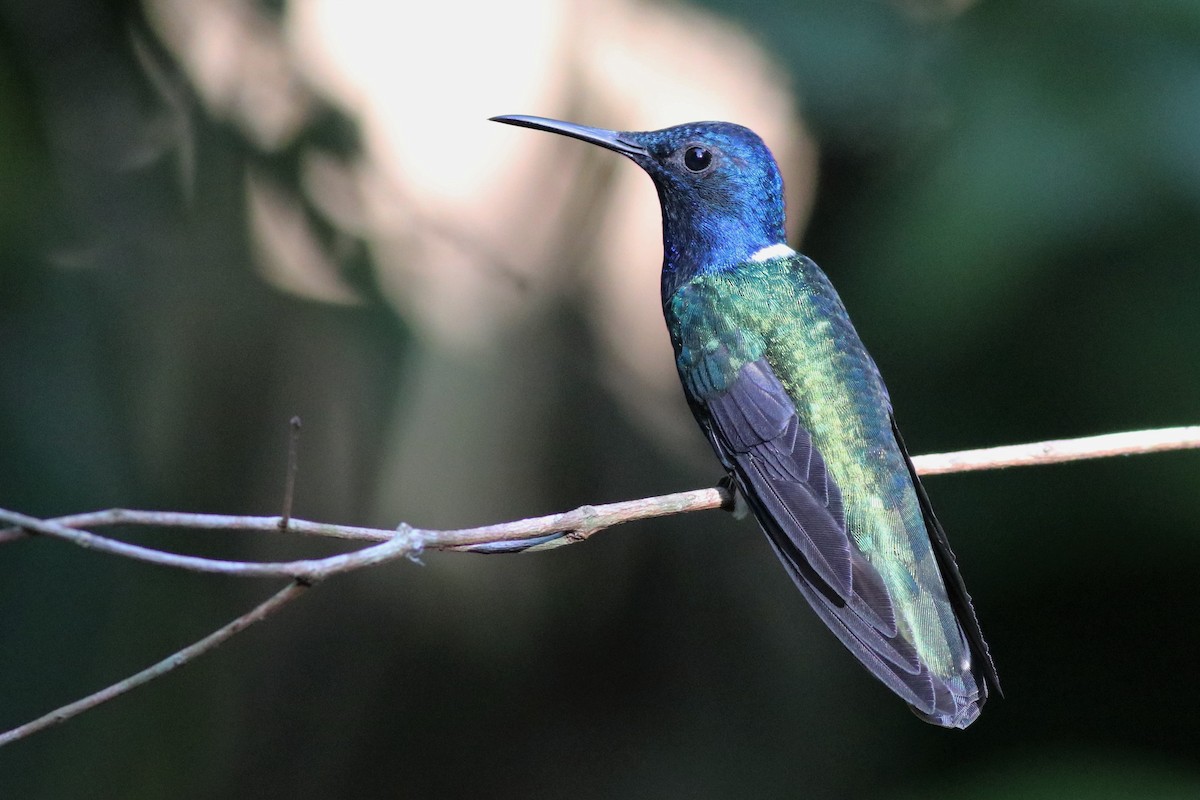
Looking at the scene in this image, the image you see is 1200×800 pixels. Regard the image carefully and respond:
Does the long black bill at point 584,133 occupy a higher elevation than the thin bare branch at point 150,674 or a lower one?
higher

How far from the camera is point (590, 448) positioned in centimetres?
393

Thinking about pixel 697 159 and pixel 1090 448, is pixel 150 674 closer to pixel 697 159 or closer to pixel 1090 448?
pixel 1090 448

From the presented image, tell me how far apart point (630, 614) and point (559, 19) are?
2.03m

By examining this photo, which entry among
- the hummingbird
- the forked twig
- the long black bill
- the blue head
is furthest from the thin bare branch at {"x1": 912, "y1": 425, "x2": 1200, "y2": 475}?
the long black bill

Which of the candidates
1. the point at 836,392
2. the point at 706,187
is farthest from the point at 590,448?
the point at 836,392

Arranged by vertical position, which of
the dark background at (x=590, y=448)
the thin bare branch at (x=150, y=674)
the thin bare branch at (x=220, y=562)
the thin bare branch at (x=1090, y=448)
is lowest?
the thin bare branch at (x=150, y=674)

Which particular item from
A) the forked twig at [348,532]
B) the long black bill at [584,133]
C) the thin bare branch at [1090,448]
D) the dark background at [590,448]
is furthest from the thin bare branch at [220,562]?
the dark background at [590,448]

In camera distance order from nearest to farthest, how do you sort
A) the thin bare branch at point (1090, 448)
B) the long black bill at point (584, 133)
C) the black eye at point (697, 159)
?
1. the thin bare branch at point (1090, 448)
2. the long black bill at point (584, 133)
3. the black eye at point (697, 159)

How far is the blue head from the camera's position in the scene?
9.10ft

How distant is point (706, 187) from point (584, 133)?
0.32 metres

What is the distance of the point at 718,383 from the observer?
2.39 metres

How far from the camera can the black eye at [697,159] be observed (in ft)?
9.19

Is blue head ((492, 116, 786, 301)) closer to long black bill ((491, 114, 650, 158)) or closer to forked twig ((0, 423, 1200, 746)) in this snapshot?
long black bill ((491, 114, 650, 158))

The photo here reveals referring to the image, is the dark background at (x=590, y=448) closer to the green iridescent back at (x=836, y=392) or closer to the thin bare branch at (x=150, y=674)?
the green iridescent back at (x=836, y=392)
